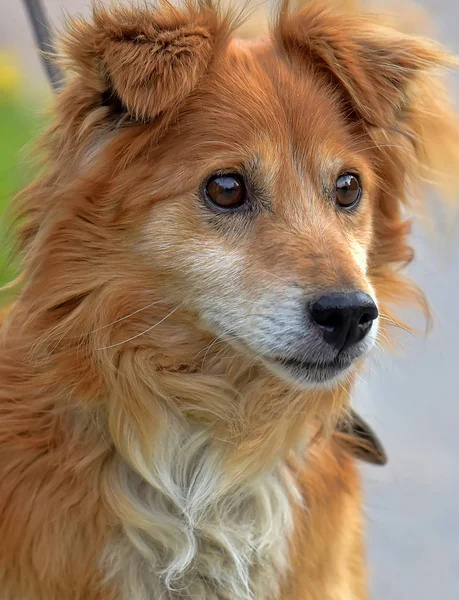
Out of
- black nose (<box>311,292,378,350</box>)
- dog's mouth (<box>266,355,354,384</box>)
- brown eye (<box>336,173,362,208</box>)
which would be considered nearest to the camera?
black nose (<box>311,292,378,350</box>)

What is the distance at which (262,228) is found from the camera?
2.08 meters

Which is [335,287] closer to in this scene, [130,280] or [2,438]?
[130,280]

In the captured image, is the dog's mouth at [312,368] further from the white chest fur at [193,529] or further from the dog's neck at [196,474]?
the white chest fur at [193,529]

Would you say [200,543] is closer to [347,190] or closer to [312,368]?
[312,368]

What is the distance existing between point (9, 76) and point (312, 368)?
10.3ft

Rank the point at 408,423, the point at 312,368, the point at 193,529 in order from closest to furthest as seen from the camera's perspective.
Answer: the point at 312,368 < the point at 193,529 < the point at 408,423

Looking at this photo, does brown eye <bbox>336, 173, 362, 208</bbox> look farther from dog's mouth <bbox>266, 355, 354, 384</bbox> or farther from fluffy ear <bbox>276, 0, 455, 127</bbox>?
dog's mouth <bbox>266, 355, 354, 384</bbox>

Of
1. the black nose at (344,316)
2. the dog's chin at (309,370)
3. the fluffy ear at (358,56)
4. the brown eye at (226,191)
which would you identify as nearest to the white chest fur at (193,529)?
the dog's chin at (309,370)

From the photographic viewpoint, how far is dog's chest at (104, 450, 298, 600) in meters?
2.12

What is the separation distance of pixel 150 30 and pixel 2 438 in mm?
1078

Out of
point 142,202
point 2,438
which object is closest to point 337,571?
point 2,438

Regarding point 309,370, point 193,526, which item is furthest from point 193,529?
point 309,370

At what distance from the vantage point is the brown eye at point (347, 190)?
2220 millimetres

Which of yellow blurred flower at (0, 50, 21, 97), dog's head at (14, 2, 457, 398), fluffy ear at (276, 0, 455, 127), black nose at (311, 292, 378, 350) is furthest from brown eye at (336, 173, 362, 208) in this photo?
yellow blurred flower at (0, 50, 21, 97)
